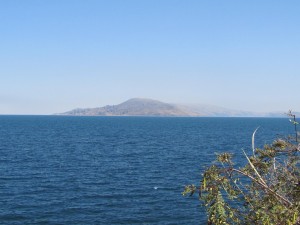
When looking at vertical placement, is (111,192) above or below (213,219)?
below

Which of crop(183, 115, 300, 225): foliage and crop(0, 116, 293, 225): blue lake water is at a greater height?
crop(183, 115, 300, 225): foliage

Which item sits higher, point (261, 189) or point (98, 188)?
point (261, 189)

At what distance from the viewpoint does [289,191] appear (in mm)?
15461

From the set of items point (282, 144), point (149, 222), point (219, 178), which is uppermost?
point (282, 144)

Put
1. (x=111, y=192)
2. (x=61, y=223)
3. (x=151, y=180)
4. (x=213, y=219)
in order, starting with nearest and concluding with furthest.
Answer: (x=213, y=219)
(x=61, y=223)
(x=111, y=192)
(x=151, y=180)

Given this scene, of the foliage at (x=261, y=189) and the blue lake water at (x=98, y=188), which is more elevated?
the foliage at (x=261, y=189)

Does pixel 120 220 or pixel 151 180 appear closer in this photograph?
pixel 120 220

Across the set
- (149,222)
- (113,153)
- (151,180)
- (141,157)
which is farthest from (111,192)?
(113,153)

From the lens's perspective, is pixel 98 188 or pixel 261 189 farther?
pixel 98 188

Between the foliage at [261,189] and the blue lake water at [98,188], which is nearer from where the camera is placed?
the foliage at [261,189]

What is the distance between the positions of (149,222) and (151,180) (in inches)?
750

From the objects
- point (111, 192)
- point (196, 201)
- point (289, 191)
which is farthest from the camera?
point (111, 192)

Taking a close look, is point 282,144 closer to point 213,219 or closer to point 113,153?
point 213,219

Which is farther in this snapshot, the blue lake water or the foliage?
the blue lake water
